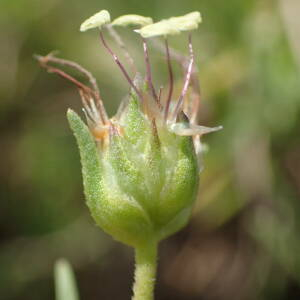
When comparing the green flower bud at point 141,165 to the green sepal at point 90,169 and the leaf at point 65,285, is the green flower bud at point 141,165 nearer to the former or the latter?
the green sepal at point 90,169

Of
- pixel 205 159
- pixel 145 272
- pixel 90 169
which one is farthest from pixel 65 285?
pixel 205 159

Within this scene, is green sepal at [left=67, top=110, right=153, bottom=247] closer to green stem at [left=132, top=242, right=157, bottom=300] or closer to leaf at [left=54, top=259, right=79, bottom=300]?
green stem at [left=132, top=242, right=157, bottom=300]

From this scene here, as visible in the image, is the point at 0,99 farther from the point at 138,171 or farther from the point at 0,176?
the point at 138,171

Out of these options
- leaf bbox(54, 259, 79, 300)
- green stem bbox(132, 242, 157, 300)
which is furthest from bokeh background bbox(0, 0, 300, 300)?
green stem bbox(132, 242, 157, 300)

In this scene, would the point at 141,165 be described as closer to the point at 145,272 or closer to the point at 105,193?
the point at 105,193

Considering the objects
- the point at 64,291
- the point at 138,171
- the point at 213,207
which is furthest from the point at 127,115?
the point at 213,207

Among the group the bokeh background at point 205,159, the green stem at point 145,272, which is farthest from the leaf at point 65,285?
the bokeh background at point 205,159
